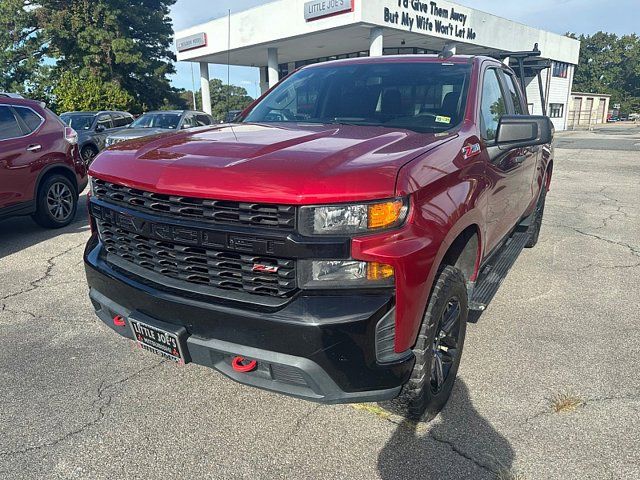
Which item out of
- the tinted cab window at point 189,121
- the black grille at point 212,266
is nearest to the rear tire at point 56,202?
the black grille at point 212,266

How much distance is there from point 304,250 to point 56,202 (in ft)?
19.1

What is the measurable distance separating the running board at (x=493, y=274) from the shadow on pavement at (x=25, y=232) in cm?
514

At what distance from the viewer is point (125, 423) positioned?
2.61 meters

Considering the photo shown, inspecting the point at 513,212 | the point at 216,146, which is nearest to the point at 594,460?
the point at 513,212

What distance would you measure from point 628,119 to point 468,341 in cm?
8740

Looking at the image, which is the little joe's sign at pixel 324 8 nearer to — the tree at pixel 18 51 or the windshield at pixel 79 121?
the windshield at pixel 79 121

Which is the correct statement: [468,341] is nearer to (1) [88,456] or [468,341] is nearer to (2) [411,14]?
(1) [88,456]

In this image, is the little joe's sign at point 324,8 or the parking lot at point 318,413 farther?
the little joe's sign at point 324,8

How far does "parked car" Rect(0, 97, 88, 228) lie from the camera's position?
19.0 ft

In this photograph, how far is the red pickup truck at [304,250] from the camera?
1.96 meters

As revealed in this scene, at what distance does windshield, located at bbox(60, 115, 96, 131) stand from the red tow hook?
13804 millimetres

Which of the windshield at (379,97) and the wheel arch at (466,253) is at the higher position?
the windshield at (379,97)

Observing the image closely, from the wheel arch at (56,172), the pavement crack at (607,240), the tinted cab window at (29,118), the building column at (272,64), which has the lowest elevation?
the pavement crack at (607,240)

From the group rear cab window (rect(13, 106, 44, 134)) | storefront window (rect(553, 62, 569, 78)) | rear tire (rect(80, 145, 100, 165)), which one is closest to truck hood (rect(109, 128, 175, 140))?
rear tire (rect(80, 145, 100, 165))
